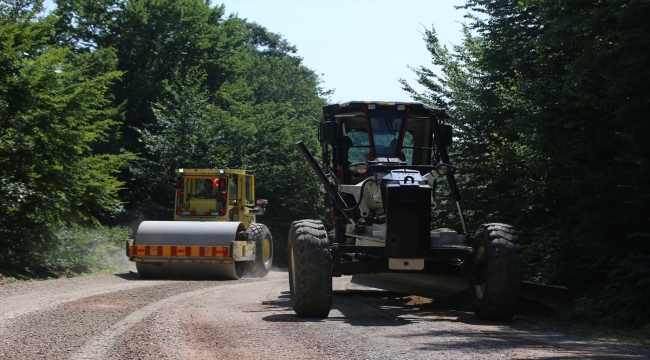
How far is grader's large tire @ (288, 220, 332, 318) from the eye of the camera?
10.0 m

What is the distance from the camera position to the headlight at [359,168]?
1117 cm

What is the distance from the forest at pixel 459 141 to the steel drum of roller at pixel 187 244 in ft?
9.42

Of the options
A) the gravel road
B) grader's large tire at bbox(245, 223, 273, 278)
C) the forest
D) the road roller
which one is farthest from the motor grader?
grader's large tire at bbox(245, 223, 273, 278)

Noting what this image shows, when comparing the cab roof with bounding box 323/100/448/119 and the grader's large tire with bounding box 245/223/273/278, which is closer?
the cab roof with bounding box 323/100/448/119

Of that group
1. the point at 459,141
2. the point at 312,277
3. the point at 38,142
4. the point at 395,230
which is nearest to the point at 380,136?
the point at 395,230

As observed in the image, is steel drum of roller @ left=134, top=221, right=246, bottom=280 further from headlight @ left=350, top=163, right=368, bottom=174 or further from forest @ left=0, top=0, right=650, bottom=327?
headlight @ left=350, top=163, right=368, bottom=174

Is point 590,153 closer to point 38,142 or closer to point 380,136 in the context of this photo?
point 380,136

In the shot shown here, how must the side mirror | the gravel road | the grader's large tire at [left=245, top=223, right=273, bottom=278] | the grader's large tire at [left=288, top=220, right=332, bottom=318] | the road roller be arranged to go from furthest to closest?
the grader's large tire at [left=245, top=223, right=273, bottom=278], the road roller, the side mirror, the grader's large tire at [left=288, top=220, right=332, bottom=318], the gravel road

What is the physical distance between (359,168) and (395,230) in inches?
51.6

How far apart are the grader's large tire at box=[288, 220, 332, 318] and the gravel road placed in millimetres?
190

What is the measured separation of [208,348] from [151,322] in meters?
2.29

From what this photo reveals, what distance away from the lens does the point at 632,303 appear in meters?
10.8

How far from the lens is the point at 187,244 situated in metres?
18.3

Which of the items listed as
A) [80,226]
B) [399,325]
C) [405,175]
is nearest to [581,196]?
[405,175]
